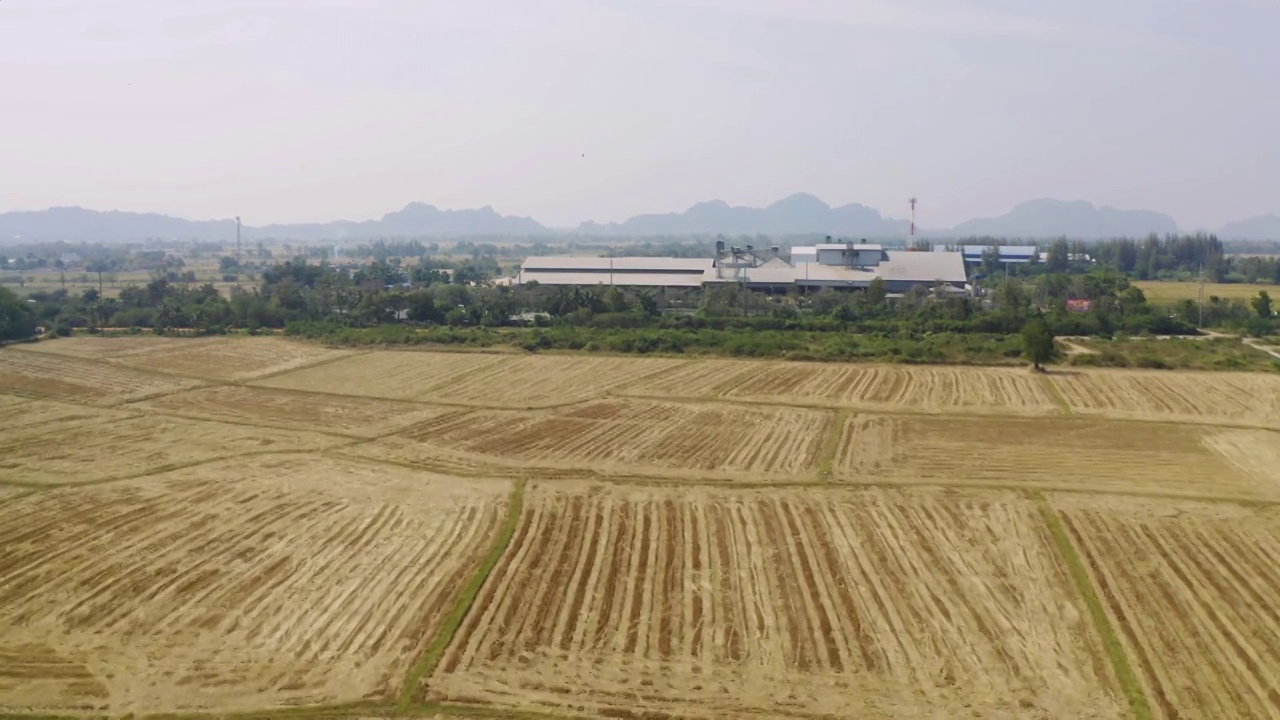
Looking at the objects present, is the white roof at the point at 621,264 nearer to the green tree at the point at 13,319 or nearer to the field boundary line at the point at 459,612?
the green tree at the point at 13,319

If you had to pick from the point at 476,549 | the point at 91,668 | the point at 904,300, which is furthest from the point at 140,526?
the point at 904,300

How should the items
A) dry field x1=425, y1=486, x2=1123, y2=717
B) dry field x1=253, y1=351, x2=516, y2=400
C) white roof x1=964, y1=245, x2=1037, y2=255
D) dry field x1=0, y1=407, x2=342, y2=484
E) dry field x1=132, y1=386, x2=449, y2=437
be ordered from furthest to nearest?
1. white roof x1=964, y1=245, x2=1037, y2=255
2. dry field x1=253, y1=351, x2=516, y2=400
3. dry field x1=132, y1=386, x2=449, y2=437
4. dry field x1=0, y1=407, x2=342, y2=484
5. dry field x1=425, y1=486, x2=1123, y2=717

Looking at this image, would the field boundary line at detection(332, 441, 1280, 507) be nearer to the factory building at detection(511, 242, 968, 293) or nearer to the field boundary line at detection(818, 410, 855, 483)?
the field boundary line at detection(818, 410, 855, 483)

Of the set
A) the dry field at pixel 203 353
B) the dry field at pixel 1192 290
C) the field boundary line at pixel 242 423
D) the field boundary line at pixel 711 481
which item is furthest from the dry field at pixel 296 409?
the dry field at pixel 1192 290

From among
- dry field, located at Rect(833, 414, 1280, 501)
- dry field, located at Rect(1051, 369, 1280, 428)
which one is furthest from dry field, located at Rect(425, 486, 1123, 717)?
dry field, located at Rect(1051, 369, 1280, 428)

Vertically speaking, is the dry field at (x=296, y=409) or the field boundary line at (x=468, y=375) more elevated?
the field boundary line at (x=468, y=375)

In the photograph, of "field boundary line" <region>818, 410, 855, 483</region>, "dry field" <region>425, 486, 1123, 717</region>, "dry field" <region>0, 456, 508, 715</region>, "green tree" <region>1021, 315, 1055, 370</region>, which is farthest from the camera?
"green tree" <region>1021, 315, 1055, 370</region>
